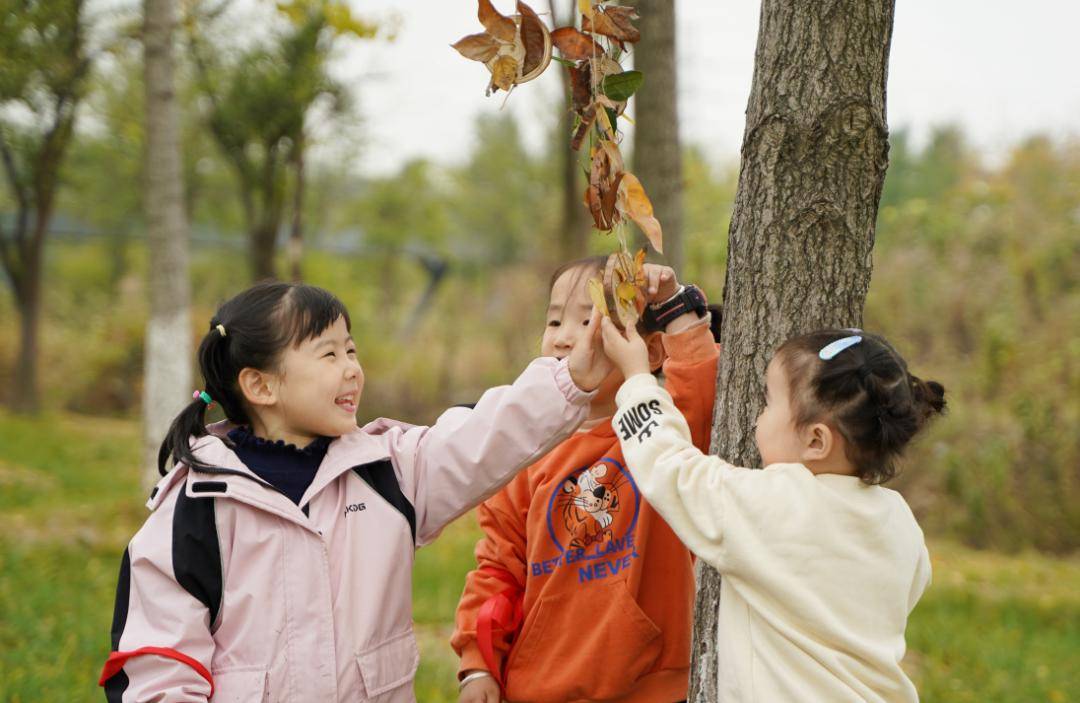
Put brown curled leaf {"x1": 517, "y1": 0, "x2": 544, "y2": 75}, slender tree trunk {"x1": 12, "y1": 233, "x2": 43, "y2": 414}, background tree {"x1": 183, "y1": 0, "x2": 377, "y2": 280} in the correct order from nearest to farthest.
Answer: brown curled leaf {"x1": 517, "y1": 0, "x2": 544, "y2": 75}, background tree {"x1": 183, "y1": 0, "x2": 377, "y2": 280}, slender tree trunk {"x1": 12, "y1": 233, "x2": 43, "y2": 414}

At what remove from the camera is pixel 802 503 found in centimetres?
151

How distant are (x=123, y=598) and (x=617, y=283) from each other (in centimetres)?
108

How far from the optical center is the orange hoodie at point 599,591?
1.98 m

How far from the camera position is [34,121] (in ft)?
40.3

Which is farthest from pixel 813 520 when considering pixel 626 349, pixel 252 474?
pixel 252 474

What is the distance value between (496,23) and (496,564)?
1179 millimetres

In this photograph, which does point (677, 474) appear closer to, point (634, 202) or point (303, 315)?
point (634, 202)

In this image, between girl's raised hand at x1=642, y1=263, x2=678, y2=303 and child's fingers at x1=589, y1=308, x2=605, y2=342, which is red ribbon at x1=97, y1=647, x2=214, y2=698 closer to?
child's fingers at x1=589, y1=308, x2=605, y2=342

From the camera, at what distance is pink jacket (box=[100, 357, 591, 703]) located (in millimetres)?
1750

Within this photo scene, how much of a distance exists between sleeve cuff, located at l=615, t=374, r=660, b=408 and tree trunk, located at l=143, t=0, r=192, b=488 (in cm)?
594

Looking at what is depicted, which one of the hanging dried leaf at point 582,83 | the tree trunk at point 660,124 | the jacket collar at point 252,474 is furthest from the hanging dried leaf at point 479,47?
the tree trunk at point 660,124

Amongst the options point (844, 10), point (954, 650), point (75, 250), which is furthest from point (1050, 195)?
point (75, 250)

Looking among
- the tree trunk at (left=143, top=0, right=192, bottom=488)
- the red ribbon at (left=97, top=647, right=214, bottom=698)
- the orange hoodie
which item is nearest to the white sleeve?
the orange hoodie

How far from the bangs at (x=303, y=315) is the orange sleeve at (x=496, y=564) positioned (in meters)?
0.53
